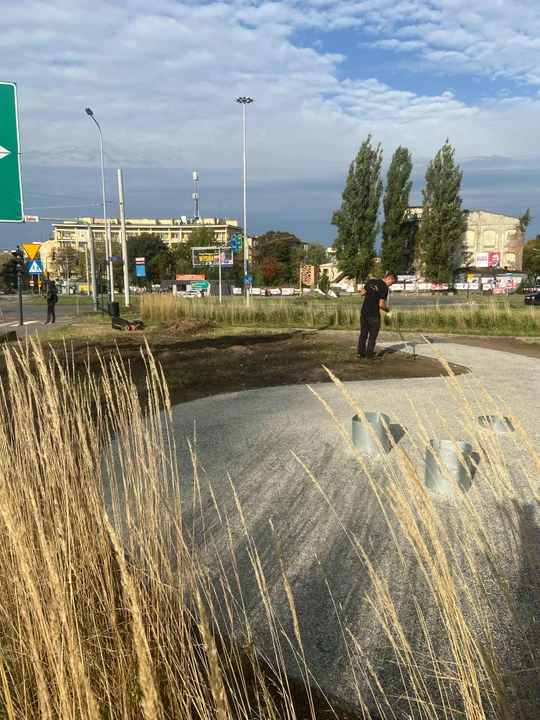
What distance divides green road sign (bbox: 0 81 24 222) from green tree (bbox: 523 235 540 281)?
64.5m

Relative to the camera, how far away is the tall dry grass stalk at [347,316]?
17453mm

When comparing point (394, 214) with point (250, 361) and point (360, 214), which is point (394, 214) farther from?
point (250, 361)

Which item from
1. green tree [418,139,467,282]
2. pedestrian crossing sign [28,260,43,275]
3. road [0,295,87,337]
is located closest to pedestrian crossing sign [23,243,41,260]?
pedestrian crossing sign [28,260,43,275]

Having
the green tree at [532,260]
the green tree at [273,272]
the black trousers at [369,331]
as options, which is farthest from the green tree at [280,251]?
the black trousers at [369,331]

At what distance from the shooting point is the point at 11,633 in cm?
201

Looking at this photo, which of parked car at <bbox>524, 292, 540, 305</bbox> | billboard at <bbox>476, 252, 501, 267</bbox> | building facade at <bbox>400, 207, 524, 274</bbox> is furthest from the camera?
building facade at <bbox>400, 207, 524, 274</bbox>

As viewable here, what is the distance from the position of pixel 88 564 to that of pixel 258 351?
33.5 feet

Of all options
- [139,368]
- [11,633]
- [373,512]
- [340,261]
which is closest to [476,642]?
[11,633]

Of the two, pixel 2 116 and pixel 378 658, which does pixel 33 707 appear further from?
pixel 2 116

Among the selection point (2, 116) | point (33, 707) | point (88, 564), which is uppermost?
point (2, 116)

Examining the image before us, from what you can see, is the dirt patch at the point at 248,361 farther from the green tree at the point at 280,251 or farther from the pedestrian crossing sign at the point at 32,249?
the green tree at the point at 280,251

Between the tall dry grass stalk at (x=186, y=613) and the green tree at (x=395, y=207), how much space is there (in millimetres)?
55499

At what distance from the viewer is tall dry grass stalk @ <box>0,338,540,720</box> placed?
4.76 ft

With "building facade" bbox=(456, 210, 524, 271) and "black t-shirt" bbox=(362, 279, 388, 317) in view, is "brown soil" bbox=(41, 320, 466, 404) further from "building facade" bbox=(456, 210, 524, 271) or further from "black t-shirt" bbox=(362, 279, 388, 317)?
"building facade" bbox=(456, 210, 524, 271)
